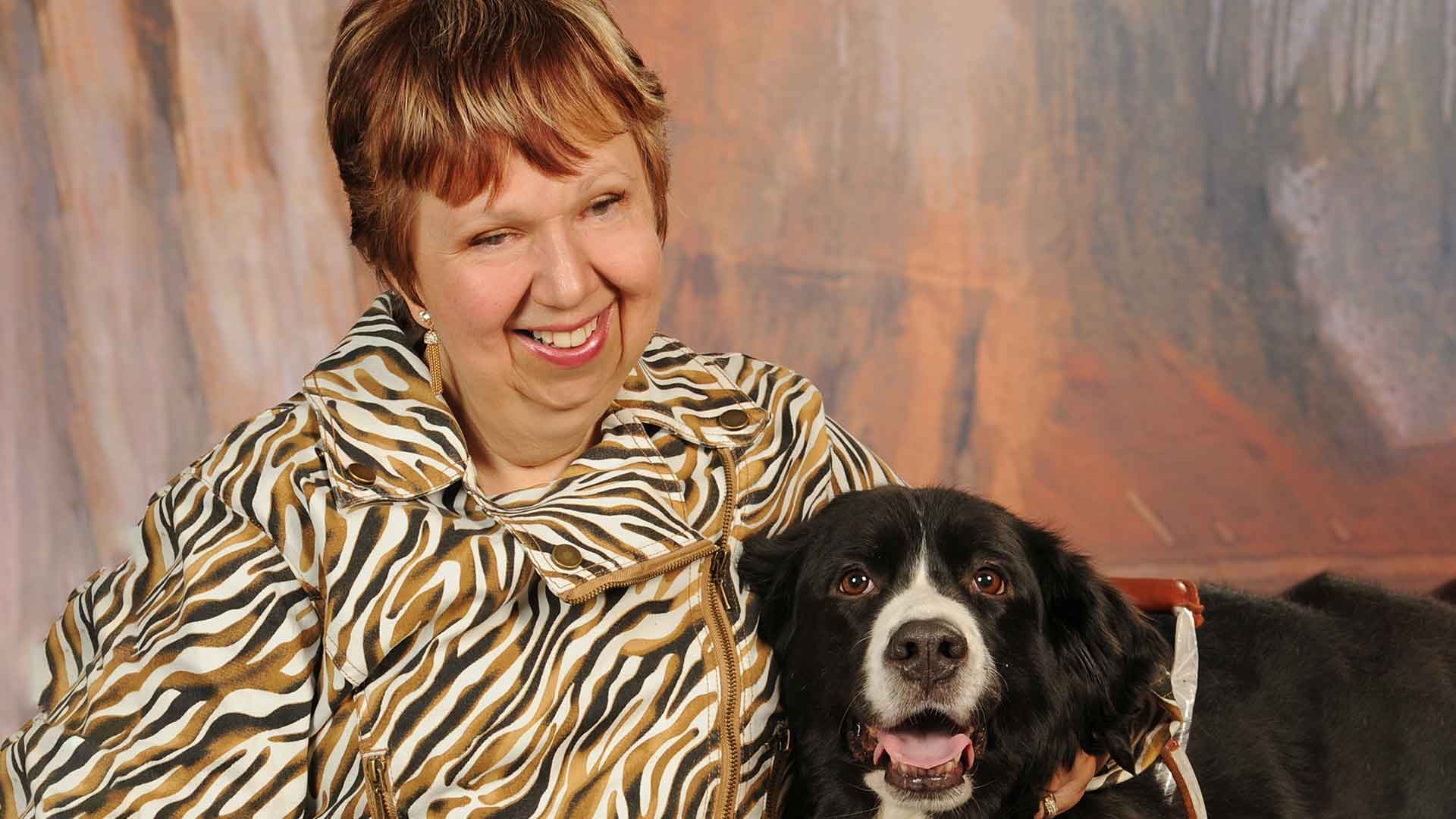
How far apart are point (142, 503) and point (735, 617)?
196 cm

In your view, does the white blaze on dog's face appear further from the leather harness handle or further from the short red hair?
the short red hair

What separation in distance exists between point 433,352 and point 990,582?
2.79 ft

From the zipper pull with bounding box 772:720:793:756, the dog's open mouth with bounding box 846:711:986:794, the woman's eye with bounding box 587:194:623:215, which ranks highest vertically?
the woman's eye with bounding box 587:194:623:215

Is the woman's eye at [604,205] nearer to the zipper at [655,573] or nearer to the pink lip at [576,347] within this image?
the pink lip at [576,347]

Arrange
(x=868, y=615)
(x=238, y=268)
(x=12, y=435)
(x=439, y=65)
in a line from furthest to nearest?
(x=238, y=268), (x=12, y=435), (x=868, y=615), (x=439, y=65)

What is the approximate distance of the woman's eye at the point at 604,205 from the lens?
73.2 inches

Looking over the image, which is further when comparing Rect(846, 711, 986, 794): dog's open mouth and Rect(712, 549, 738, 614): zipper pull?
Rect(712, 549, 738, 614): zipper pull

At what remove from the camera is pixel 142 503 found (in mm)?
3379

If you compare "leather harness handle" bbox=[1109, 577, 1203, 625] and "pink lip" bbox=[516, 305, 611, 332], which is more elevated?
"pink lip" bbox=[516, 305, 611, 332]

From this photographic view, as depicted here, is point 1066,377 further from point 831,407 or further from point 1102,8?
point 1102,8

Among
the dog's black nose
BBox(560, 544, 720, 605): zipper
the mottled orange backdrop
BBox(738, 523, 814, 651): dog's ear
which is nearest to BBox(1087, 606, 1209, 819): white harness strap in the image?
the dog's black nose

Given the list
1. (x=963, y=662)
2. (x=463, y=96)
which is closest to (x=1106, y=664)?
(x=963, y=662)

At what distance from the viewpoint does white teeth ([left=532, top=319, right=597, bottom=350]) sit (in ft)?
6.17

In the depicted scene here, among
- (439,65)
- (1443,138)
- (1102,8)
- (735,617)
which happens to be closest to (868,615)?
(735,617)
